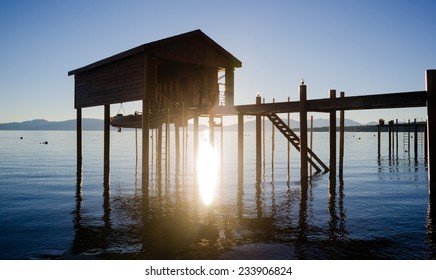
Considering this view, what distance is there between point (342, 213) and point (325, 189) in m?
5.69

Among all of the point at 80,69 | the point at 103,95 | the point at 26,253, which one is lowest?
the point at 26,253

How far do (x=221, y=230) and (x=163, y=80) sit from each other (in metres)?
18.2

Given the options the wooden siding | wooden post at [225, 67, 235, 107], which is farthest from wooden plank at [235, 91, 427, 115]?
the wooden siding

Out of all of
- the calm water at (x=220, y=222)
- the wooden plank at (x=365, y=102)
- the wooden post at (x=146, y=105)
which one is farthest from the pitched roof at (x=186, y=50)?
the calm water at (x=220, y=222)

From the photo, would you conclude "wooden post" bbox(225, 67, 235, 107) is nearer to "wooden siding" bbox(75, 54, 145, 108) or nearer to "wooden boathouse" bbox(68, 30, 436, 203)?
"wooden boathouse" bbox(68, 30, 436, 203)

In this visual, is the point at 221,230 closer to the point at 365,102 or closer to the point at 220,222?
the point at 220,222

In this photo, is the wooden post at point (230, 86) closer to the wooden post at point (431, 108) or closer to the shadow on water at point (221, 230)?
the shadow on water at point (221, 230)

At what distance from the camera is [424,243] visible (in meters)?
9.27

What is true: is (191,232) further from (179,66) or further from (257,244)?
(179,66)

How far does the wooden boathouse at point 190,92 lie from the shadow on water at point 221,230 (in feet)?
14.0

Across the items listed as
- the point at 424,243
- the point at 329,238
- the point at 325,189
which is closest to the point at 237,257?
the point at 329,238

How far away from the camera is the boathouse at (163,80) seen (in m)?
18.8

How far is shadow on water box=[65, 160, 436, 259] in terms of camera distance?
28.2ft

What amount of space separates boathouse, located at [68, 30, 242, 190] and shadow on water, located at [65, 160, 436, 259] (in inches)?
189
